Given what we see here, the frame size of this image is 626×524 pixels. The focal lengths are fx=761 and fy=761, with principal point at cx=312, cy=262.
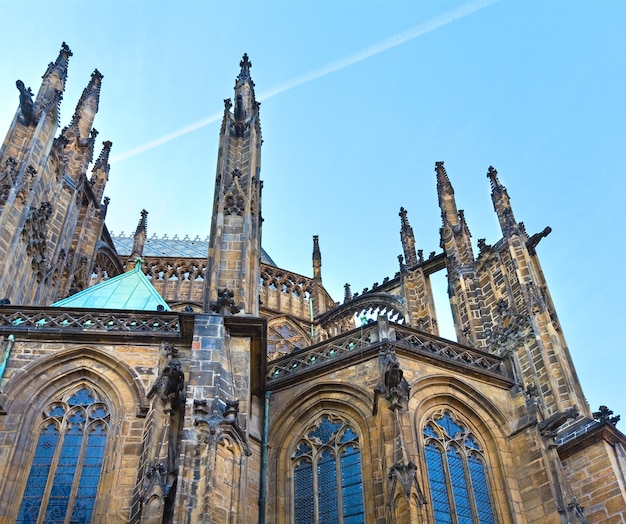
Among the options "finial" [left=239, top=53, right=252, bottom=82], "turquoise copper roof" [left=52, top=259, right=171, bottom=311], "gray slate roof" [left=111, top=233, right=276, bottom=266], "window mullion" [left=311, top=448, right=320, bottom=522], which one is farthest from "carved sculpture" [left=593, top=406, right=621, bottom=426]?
"gray slate roof" [left=111, top=233, right=276, bottom=266]

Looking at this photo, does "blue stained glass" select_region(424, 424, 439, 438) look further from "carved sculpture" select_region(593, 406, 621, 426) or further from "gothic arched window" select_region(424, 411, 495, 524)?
"carved sculpture" select_region(593, 406, 621, 426)

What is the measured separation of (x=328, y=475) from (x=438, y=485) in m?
1.94

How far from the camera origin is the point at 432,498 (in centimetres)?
1306

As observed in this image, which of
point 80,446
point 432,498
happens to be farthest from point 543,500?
point 80,446

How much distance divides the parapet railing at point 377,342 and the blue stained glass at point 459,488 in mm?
1949

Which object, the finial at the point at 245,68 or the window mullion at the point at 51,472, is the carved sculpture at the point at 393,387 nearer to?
the window mullion at the point at 51,472

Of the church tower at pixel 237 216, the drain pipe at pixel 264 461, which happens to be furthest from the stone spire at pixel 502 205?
the drain pipe at pixel 264 461

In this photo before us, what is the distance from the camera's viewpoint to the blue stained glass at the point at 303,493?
13156 millimetres

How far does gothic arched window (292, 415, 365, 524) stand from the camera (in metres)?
13.0

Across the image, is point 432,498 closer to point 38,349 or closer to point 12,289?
point 38,349

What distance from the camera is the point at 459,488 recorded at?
13.5 m

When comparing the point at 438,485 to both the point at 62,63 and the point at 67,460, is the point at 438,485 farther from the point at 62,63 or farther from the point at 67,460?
the point at 62,63

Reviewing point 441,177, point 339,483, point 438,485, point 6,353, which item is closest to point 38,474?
point 6,353

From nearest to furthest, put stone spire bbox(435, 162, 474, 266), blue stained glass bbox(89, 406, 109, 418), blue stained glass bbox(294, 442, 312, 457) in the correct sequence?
blue stained glass bbox(89, 406, 109, 418) → blue stained glass bbox(294, 442, 312, 457) → stone spire bbox(435, 162, 474, 266)
